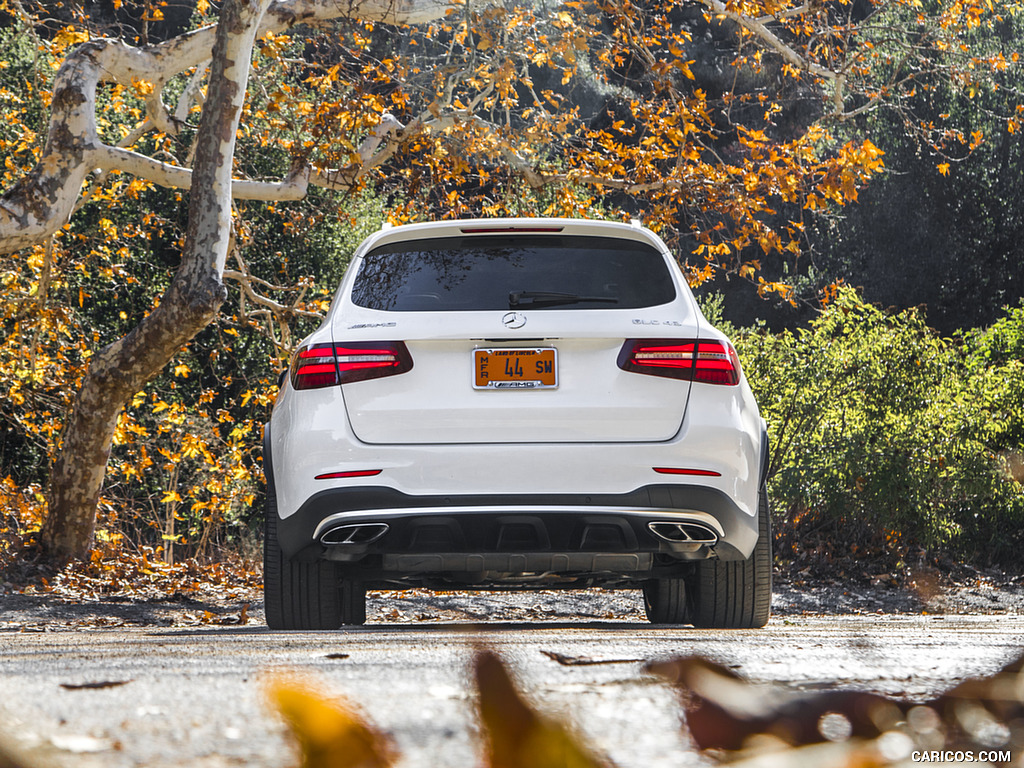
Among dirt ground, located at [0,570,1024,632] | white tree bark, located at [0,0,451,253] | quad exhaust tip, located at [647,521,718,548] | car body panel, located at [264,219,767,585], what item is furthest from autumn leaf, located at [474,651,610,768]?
white tree bark, located at [0,0,451,253]

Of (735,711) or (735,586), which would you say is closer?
(735,711)

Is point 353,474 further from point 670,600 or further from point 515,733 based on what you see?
point 515,733

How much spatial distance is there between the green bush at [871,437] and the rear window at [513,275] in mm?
6587

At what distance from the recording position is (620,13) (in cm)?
1048

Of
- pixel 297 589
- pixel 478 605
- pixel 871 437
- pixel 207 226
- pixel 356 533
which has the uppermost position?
pixel 207 226

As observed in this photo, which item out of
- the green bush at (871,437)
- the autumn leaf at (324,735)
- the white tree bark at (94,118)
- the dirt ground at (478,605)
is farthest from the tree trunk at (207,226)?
the autumn leaf at (324,735)

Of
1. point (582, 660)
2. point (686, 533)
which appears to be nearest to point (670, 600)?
point (686, 533)

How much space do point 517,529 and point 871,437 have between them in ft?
24.0

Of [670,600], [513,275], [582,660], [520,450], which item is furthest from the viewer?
[670,600]

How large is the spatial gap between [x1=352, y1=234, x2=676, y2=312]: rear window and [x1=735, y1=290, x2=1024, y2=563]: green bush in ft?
21.6

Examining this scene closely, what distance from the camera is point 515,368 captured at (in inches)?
171

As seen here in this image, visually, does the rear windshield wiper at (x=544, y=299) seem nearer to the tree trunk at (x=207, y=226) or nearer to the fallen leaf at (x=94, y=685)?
the fallen leaf at (x=94, y=685)

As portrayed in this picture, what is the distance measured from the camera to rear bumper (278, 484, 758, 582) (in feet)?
14.0

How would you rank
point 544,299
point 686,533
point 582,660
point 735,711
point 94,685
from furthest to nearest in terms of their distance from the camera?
point 544,299, point 686,533, point 582,660, point 94,685, point 735,711
